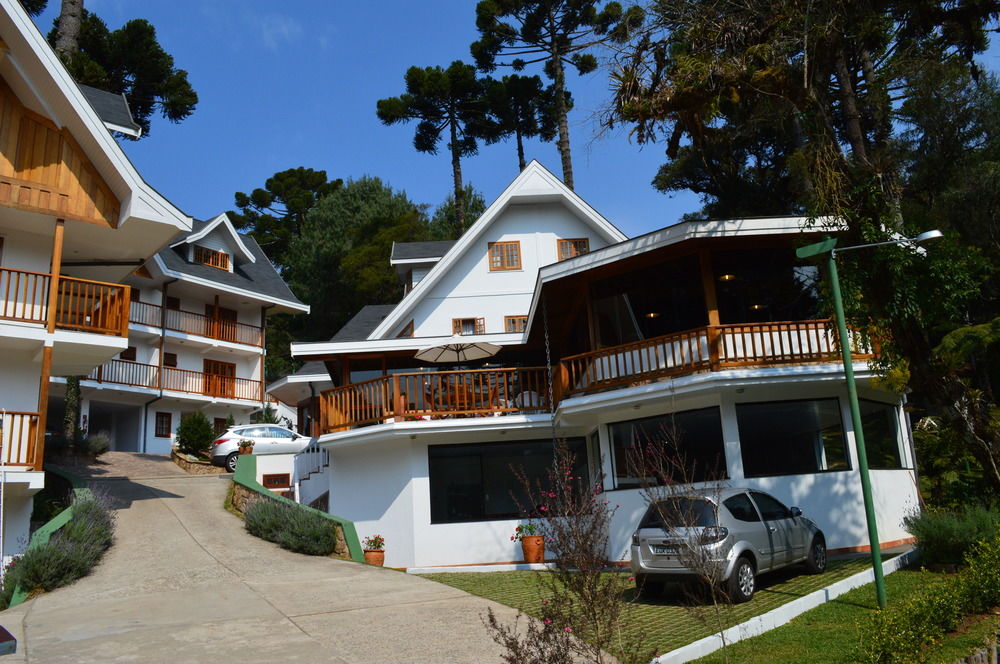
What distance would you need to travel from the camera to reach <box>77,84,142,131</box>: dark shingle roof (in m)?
21.7

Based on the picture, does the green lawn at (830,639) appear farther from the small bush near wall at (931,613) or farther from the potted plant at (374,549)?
the potted plant at (374,549)

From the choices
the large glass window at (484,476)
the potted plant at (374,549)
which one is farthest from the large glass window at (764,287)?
the potted plant at (374,549)

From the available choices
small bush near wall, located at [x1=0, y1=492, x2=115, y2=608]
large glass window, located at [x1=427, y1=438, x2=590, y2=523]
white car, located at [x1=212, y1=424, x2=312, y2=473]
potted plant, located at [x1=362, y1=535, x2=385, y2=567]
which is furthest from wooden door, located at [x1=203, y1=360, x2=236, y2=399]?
small bush near wall, located at [x1=0, y1=492, x2=115, y2=608]

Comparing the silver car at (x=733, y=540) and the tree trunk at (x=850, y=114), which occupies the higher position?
the tree trunk at (x=850, y=114)

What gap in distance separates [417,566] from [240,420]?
72.3ft

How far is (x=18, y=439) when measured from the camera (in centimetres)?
1538

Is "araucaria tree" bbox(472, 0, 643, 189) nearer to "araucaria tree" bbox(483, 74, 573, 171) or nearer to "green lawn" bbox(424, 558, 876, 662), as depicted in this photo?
"araucaria tree" bbox(483, 74, 573, 171)

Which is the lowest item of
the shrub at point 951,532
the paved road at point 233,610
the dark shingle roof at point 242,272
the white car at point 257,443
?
the paved road at point 233,610

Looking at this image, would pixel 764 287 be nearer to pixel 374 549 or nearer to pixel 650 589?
pixel 650 589

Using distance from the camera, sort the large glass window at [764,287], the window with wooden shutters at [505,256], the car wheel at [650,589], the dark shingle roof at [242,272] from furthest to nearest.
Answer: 1. the dark shingle roof at [242,272]
2. the window with wooden shutters at [505,256]
3. the large glass window at [764,287]
4. the car wheel at [650,589]

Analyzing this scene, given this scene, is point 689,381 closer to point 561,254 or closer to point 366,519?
point 366,519

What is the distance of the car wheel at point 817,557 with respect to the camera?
12.6 metres

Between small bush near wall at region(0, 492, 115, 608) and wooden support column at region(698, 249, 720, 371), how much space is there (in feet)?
39.9

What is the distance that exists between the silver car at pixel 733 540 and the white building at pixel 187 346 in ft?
84.1
